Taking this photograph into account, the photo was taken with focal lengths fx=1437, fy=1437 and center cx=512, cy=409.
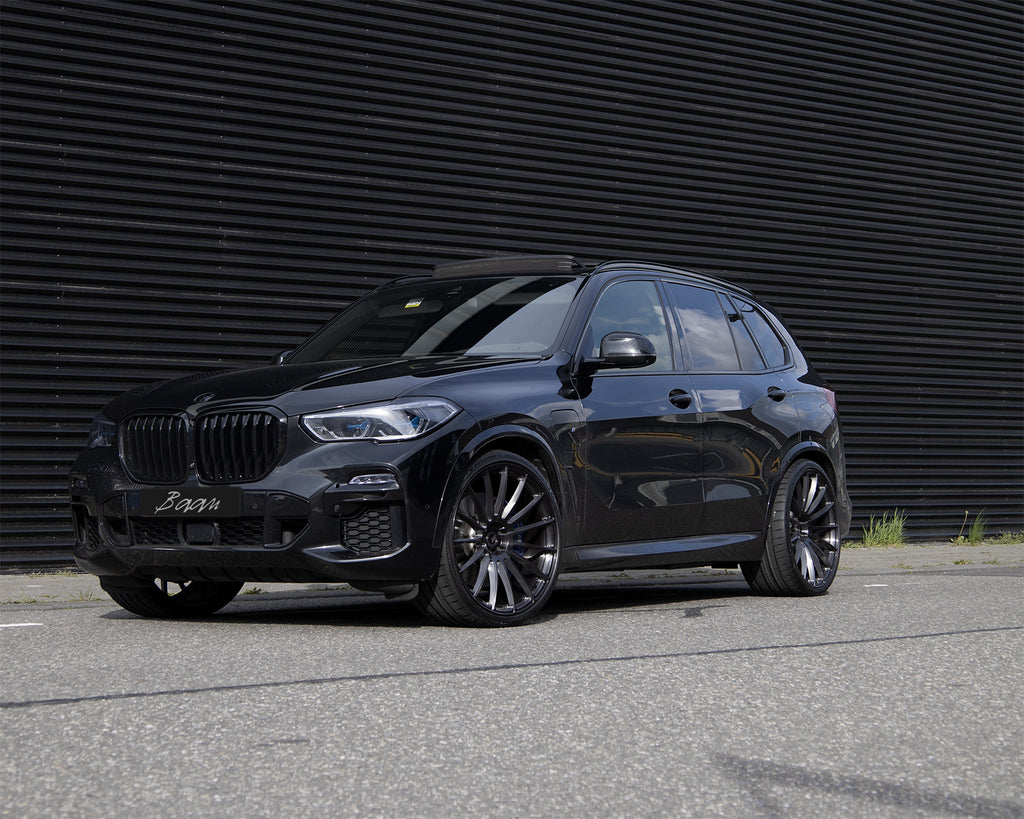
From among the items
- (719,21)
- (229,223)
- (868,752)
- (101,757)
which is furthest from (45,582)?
(719,21)

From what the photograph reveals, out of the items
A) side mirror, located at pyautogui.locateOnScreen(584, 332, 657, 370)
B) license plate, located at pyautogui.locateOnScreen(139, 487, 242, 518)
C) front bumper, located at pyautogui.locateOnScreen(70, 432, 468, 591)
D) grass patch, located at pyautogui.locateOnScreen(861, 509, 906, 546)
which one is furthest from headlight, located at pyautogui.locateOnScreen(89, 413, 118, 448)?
grass patch, located at pyautogui.locateOnScreen(861, 509, 906, 546)

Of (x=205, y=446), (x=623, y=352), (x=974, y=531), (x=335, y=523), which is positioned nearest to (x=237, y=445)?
(x=205, y=446)

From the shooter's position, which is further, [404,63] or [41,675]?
[404,63]

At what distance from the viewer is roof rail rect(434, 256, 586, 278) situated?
7.55 meters

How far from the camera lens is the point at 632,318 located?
7539 mm

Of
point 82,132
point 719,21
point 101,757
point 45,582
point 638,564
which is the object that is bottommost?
point 45,582

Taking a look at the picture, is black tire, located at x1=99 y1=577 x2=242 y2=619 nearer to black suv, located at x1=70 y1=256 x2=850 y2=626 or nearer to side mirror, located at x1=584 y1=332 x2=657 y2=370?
black suv, located at x1=70 y1=256 x2=850 y2=626

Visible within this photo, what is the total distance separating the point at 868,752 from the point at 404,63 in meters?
9.39

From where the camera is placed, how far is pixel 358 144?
Answer: 39.0 ft

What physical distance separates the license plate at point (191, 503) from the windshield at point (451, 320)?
1.31 metres

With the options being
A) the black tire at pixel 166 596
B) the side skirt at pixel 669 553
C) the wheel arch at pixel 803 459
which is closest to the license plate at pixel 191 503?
the black tire at pixel 166 596

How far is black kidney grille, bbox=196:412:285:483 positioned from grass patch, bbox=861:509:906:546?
31.6 ft

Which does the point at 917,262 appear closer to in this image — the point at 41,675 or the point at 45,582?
the point at 45,582

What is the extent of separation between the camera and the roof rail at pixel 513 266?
7.55 meters
